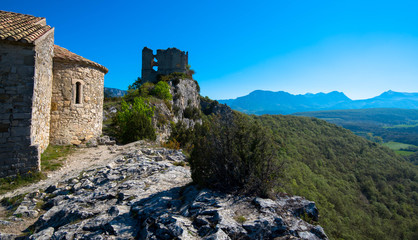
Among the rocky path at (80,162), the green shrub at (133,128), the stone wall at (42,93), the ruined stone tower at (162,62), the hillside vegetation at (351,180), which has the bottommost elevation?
the hillside vegetation at (351,180)

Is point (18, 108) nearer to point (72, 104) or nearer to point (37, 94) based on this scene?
point (37, 94)

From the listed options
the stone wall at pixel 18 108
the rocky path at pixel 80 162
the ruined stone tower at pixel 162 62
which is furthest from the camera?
the ruined stone tower at pixel 162 62

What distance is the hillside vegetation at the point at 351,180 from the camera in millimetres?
31547

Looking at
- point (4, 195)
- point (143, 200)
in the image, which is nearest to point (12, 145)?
point (4, 195)

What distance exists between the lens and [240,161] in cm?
432

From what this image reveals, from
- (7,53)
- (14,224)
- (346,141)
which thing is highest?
(7,53)

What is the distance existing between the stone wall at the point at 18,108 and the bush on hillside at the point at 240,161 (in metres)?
5.75

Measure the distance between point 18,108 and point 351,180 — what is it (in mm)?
57026

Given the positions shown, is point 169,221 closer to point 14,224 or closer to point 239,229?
point 239,229

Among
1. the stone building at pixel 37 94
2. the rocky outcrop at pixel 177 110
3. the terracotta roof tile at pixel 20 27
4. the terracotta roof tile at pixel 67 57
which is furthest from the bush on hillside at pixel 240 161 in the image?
the rocky outcrop at pixel 177 110

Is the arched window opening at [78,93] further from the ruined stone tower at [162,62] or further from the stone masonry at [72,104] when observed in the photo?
the ruined stone tower at [162,62]

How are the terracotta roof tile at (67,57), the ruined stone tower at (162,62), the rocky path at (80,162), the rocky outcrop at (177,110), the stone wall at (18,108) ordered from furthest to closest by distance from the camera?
the ruined stone tower at (162,62)
the rocky outcrop at (177,110)
the terracotta roof tile at (67,57)
the stone wall at (18,108)
the rocky path at (80,162)

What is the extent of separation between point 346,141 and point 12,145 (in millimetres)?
73937

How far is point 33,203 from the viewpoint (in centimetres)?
502
